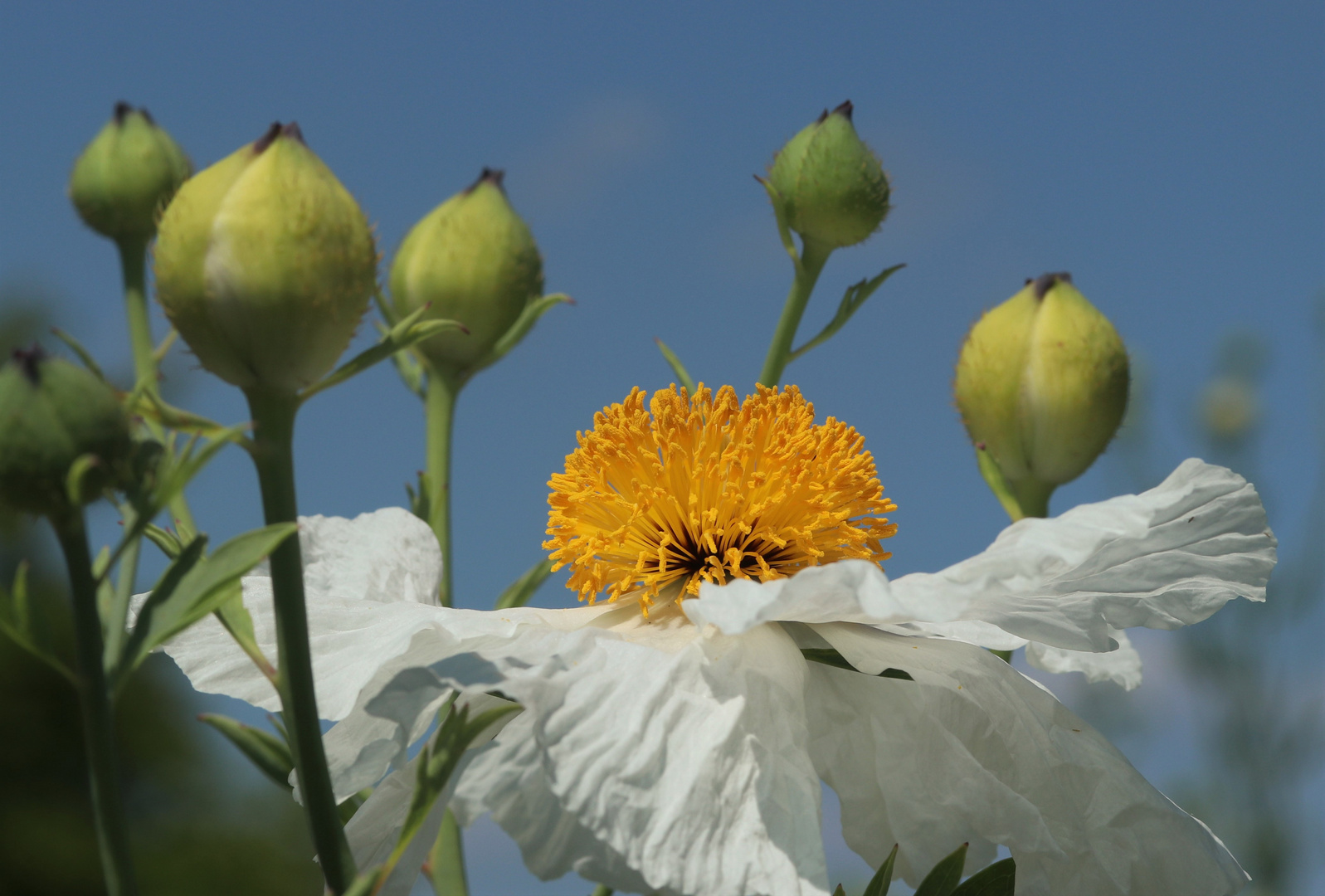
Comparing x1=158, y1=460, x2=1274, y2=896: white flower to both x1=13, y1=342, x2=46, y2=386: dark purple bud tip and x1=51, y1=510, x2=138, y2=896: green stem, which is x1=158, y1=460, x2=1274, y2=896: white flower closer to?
x1=51, y1=510, x2=138, y2=896: green stem

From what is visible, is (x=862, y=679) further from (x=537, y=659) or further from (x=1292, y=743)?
(x=1292, y=743)

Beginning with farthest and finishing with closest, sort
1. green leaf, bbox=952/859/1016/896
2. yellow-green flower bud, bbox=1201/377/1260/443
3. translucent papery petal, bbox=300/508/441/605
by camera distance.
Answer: yellow-green flower bud, bbox=1201/377/1260/443 < translucent papery petal, bbox=300/508/441/605 < green leaf, bbox=952/859/1016/896

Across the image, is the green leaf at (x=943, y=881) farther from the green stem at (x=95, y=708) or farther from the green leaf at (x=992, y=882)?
the green stem at (x=95, y=708)

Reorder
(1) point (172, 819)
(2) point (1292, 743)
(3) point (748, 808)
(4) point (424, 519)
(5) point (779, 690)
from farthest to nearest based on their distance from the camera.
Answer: (1) point (172, 819) → (2) point (1292, 743) → (4) point (424, 519) → (5) point (779, 690) → (3) point (748, 808)

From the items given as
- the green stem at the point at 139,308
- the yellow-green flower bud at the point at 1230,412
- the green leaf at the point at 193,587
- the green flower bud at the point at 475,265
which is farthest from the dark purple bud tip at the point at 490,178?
the yellow-green flower bud at the point at 1230,412

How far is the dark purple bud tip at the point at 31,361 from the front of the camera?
608mm

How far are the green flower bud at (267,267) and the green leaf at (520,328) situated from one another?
2.17ft

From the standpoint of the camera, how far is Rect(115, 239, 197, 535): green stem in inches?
51.8

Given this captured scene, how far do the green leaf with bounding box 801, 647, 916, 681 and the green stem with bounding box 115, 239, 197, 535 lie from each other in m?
0.64

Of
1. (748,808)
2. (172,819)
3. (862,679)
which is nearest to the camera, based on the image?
(748,808)

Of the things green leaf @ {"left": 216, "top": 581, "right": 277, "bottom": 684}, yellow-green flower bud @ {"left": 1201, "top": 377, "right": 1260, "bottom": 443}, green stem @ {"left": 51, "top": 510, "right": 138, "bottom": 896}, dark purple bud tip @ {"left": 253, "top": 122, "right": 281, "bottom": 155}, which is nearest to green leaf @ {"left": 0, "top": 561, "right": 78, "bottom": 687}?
green stem @ {"left": 51, "top": 510, "right": 138, "bottom": 896}

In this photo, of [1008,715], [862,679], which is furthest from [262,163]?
[1008,715]

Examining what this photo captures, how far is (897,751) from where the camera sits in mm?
1065

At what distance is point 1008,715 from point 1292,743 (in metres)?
3.78
